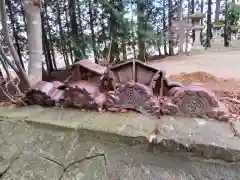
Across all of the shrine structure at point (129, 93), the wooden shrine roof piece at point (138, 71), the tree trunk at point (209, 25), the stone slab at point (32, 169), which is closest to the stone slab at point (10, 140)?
the stone slab at point (32, 169)

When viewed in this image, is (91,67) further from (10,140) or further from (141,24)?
(141,24)

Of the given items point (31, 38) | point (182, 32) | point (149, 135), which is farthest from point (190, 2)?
point (149, 135)

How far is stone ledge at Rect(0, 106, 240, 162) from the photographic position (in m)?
0.57

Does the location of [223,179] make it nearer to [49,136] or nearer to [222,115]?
[222,115]

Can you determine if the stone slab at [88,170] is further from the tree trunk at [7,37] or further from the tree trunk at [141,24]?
the tree trunk at [141,24]

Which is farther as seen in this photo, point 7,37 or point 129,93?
point 7,37

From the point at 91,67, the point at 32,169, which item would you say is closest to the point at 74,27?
the point at 91,67

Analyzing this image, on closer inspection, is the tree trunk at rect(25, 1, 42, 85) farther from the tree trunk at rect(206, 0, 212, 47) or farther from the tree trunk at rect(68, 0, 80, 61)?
the tree trunk at rect(206, 0, 212, 47)

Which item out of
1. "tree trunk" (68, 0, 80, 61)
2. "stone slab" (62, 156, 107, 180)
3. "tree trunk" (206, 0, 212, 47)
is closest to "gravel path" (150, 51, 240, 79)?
"stone slab" (62, 156, 107, 180)

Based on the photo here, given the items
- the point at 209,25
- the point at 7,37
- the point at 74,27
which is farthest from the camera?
the point at 209,25

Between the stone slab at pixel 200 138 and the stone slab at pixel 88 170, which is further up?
the stone slab at pixel 200 138

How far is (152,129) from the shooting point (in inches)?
25.7

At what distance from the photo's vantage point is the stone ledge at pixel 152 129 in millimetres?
567

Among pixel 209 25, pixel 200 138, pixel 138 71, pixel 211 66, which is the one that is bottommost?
pixel 211 66
